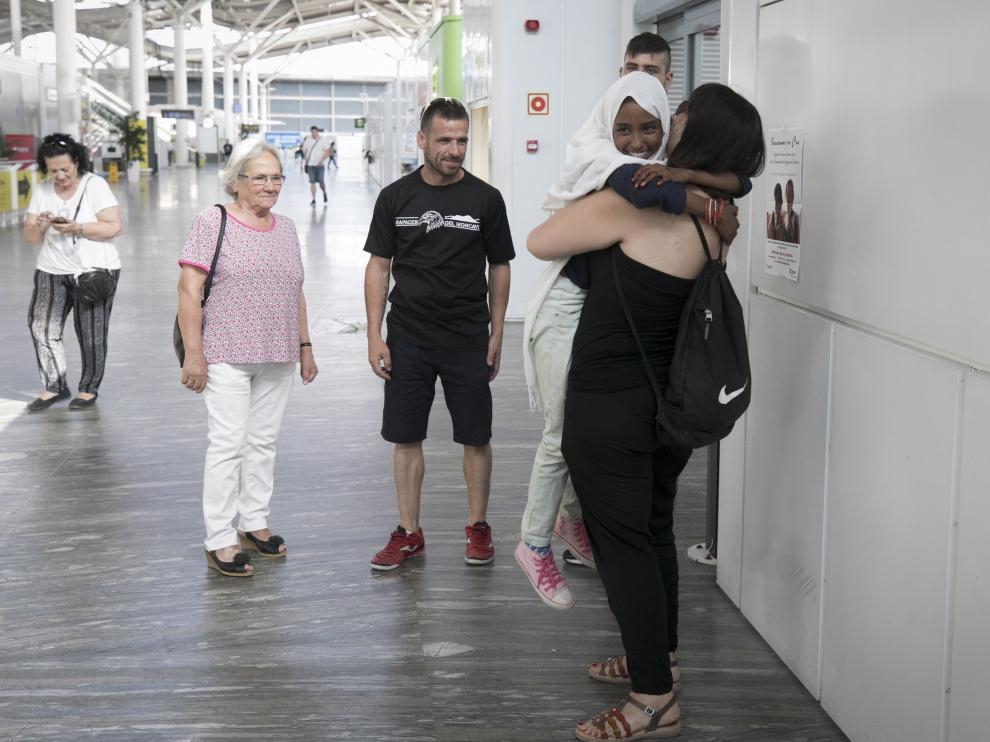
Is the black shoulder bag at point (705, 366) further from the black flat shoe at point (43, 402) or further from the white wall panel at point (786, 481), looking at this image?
the black flat shoe at point (43, 402)

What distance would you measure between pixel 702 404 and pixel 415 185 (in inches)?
67.8

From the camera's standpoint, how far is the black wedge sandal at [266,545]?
460 cm

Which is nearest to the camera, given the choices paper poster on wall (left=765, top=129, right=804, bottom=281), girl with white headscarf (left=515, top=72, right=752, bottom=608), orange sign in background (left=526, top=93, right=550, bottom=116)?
girl with white headscarf (left=515, top=72, right=752, bottom=608)

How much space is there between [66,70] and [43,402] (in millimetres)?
23777

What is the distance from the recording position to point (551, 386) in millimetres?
3316

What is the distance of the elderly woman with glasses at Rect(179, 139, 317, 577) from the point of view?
13.7 ft

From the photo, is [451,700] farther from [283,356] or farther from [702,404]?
[283,356]

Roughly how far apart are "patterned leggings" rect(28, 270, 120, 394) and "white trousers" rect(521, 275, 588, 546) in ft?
14.4

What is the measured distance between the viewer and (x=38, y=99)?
26125 mm

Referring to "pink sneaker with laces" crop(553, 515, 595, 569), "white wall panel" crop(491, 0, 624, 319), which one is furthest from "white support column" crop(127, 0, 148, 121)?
"pink sneaker with laces" crop(553, 515, 595, 569)

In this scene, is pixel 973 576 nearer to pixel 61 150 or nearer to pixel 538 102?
pixel 61 150

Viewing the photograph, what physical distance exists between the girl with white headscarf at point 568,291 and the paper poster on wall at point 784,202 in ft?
2.08

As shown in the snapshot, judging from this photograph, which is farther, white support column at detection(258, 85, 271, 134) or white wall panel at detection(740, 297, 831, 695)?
white support column at detection(258, 85, 271, 134)

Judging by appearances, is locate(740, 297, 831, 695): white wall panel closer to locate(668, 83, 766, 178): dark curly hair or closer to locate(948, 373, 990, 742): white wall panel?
locate(668, 83, 766, 178): dark curly hair
